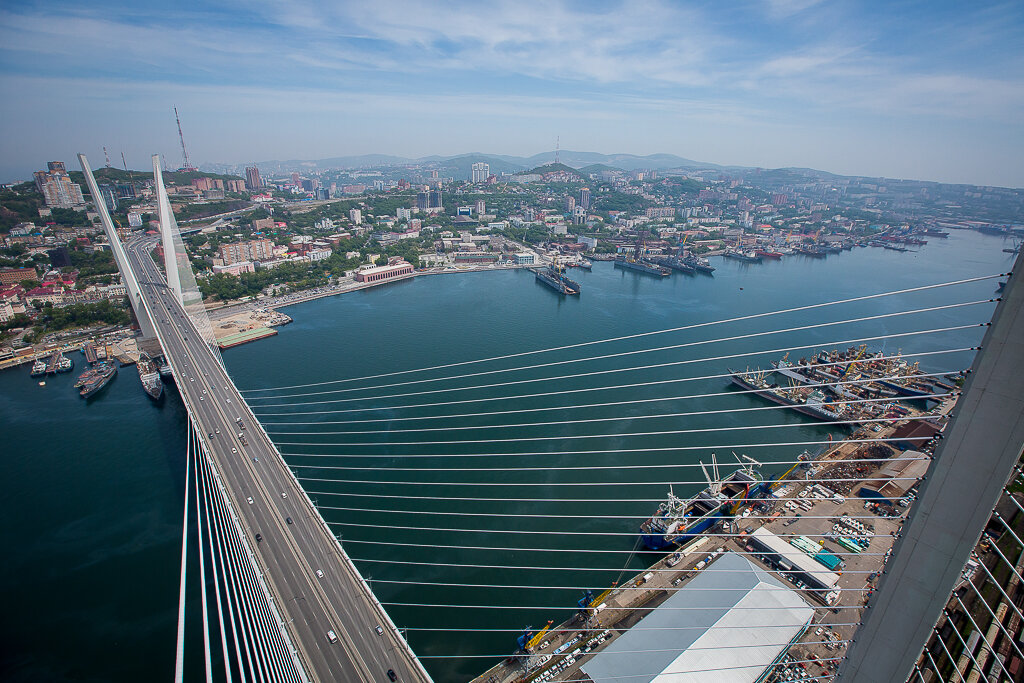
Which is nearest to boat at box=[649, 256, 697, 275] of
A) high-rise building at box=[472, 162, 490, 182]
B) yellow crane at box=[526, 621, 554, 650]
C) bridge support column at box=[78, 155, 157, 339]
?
yellow crane at box=[526, 621, 554, 650]

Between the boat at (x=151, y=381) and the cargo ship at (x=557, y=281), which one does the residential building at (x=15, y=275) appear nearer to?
the boat at (x=151, y=381)

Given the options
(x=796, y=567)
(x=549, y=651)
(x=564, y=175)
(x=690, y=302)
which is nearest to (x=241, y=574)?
(x=549, y=651)

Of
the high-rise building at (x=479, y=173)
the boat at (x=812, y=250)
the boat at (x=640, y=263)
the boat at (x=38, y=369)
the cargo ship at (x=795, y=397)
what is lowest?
the boat at (x=38, y=369)

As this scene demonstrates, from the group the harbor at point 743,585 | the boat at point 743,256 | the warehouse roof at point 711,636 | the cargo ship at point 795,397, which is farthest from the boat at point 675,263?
the warehouse roof at point 711,636

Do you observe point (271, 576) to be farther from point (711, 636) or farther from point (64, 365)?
point (64, 365)

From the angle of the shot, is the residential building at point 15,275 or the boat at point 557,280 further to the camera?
the boat at point 557,280

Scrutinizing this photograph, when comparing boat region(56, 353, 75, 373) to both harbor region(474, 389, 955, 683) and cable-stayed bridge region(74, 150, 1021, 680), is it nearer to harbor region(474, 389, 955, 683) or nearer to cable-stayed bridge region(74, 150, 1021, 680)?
cable-stayed bridge region(74, 150, 1021, 680)
